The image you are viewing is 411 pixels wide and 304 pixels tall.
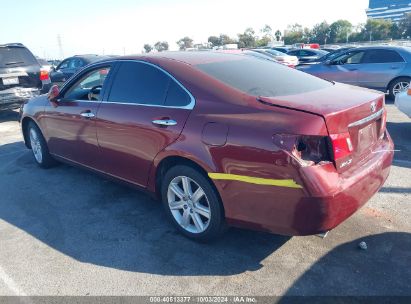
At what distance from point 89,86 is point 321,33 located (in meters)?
89.1

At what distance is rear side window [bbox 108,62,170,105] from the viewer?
3580mm

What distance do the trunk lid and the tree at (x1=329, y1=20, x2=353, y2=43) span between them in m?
85.8

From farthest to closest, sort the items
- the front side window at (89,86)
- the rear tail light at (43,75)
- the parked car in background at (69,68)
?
the parked car in background at (69,68)
the rear tail light at (43,75)
the front side window at (89,86)

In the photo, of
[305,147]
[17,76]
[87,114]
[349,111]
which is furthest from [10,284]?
[17,76]

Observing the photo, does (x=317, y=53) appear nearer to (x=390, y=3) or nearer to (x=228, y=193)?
(x=228, y=193)

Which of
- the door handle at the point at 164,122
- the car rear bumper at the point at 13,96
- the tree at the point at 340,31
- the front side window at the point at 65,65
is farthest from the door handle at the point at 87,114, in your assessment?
the tree at the point at 340,31

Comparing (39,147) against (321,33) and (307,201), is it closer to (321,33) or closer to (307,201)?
(307,201)

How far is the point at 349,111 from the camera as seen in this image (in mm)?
2838

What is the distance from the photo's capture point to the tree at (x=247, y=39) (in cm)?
7561

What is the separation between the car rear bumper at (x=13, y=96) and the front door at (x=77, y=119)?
16.3ft

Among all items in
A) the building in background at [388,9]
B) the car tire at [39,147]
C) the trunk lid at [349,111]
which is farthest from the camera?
the building in background at [388,9]

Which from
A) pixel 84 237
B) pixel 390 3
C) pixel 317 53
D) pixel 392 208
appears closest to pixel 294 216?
pixel 392 208

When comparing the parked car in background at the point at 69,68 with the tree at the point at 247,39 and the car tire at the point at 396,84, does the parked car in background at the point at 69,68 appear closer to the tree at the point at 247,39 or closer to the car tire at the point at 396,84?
the car tire at the point at 396,84

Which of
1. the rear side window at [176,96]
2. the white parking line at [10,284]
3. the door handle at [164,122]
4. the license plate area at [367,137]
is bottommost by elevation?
the white parking line at [10,284]
